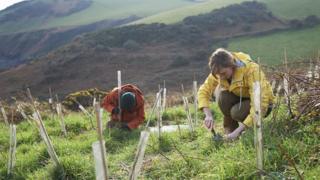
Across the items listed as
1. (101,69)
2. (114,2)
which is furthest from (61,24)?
(101,69)

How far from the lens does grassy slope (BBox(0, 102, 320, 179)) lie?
12.6ft

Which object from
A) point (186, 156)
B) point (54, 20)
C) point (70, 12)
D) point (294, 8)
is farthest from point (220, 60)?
point (70, 12)

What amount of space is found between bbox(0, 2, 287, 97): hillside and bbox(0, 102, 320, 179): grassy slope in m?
25.0

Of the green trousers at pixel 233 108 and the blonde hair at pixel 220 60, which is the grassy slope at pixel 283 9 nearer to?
the green trousers at pixel 233 108

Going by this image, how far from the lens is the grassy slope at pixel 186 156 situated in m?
3.85

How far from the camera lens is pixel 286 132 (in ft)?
14.7

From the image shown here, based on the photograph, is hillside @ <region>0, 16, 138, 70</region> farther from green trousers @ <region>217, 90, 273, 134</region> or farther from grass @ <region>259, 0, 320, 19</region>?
green trousers @ <region>217, 90, 273, 134</region>

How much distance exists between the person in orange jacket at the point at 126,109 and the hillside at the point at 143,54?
23.4 meters

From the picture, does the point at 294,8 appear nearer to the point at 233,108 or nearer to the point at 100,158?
the point at 233,108

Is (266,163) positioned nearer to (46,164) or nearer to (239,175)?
(239,175)

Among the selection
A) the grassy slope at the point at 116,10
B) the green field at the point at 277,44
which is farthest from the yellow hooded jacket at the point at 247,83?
the grassy slope at the point at 116,10

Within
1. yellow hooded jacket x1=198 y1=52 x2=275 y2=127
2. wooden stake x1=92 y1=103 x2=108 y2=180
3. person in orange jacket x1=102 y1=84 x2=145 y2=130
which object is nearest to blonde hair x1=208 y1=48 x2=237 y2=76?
yellow hooded jacket x1=198 y1=52 x2=275 y2=127

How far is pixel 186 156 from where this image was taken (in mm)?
4355

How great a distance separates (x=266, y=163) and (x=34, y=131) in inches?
200
